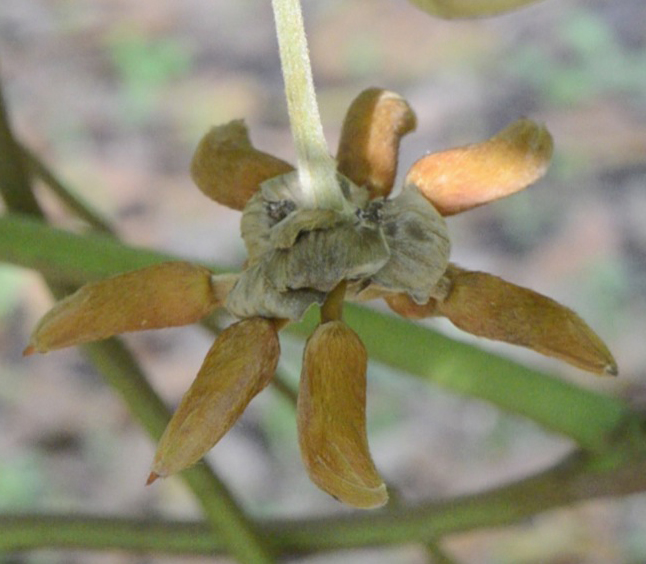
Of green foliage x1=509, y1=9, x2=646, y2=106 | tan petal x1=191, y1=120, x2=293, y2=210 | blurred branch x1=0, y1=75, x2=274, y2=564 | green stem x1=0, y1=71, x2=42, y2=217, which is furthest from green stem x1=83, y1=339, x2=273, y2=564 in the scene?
green foliage x1=509, y1=9, x2=646, y2=106

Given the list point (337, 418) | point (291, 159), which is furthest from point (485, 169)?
point (291, 159)

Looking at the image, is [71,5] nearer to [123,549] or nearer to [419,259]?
[123,549]

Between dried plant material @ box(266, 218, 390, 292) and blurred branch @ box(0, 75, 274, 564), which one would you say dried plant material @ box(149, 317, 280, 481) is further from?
blurred branch @ box(0, 75, 274, 564)

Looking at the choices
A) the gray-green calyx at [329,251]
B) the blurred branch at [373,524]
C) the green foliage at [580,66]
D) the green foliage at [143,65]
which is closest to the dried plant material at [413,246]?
the gray-green calyx at [329,251]

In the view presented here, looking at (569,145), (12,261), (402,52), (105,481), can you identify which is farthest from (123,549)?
(402,52)

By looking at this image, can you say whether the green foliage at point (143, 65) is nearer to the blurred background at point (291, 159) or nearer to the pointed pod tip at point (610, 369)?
the blurred background at point (291, 159)

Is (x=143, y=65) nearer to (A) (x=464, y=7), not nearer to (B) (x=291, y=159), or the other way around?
(B) (x=291, y=159)

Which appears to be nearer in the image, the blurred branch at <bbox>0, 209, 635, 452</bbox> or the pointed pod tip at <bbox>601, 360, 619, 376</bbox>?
the pointed pod tip at <bbox>601, 360, 619, 376</bbox>
